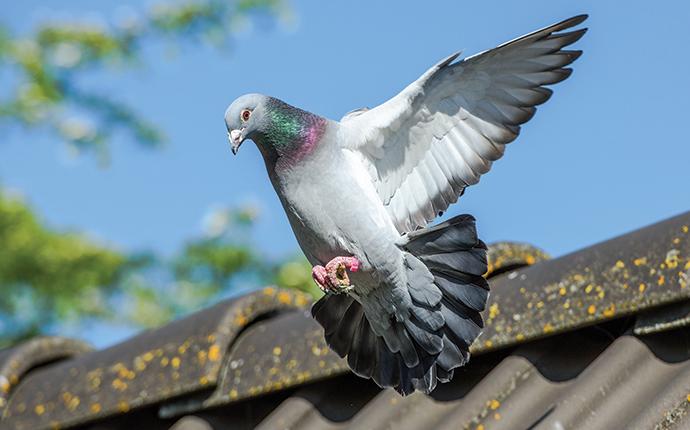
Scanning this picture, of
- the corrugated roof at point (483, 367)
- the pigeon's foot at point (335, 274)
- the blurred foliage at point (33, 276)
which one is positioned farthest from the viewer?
the blurred foliage at point (33, 276)

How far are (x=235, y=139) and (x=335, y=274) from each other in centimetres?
40

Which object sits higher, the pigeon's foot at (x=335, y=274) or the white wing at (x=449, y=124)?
the white wing at (x=449, y=124)

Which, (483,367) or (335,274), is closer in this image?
(335,274)

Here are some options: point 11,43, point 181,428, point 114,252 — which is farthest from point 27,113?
point 181,428

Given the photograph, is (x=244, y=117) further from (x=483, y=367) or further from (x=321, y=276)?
(x=483, y=367)

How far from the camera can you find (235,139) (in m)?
2.67

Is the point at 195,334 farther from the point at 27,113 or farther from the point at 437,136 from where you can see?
the point at 27,113

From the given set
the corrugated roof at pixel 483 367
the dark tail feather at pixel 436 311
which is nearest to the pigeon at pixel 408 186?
the dark tail feather at pixel 436 311

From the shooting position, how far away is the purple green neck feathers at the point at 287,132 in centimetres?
275

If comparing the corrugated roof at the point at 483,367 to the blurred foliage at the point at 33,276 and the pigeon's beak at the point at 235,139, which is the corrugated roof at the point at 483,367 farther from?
the blurred foliage at the point at 33,276

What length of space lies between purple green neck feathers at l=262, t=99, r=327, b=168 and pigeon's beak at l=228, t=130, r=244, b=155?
0.09 m

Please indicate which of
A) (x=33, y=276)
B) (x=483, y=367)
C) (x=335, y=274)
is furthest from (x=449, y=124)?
(x=33, y=276)

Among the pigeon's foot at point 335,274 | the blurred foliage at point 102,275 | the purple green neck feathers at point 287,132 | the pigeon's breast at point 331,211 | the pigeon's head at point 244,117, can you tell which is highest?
the pigeon's head at point 244,117

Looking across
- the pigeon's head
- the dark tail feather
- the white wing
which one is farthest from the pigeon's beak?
the dark tail feather
